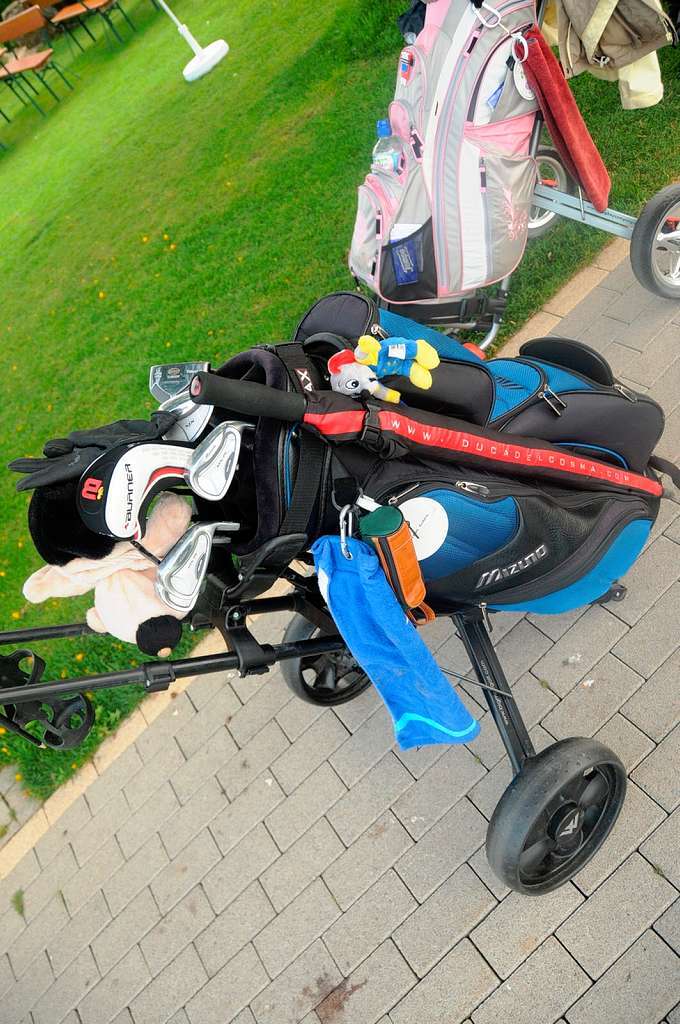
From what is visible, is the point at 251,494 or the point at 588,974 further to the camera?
the point at 588,974

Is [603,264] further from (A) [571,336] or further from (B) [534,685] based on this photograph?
(B) [534,685]

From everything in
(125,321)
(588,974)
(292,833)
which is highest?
(125,321)

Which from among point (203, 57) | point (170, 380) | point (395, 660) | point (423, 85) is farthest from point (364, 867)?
point (203, 57)

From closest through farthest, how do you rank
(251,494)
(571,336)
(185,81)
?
(251,494), (571,336), (185,81)

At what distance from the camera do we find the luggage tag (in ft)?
5.94

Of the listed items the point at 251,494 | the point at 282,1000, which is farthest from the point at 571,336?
the point at 282,1000

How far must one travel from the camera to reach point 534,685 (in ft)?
9.73

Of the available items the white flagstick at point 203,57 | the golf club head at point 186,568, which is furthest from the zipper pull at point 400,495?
the white flagstick at point 203,57

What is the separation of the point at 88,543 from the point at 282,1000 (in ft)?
6.43

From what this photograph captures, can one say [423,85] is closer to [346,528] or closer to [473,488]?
[473,488]

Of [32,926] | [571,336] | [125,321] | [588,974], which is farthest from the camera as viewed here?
[125,321]

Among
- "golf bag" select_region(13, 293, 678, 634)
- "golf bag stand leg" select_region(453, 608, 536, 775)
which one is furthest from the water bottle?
"golf bag stand leg" select_region(453, 608, 536, 775)

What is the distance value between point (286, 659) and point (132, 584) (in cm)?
55

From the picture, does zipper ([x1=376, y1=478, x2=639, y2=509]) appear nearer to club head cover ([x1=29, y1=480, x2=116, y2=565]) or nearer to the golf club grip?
the golf club grip
